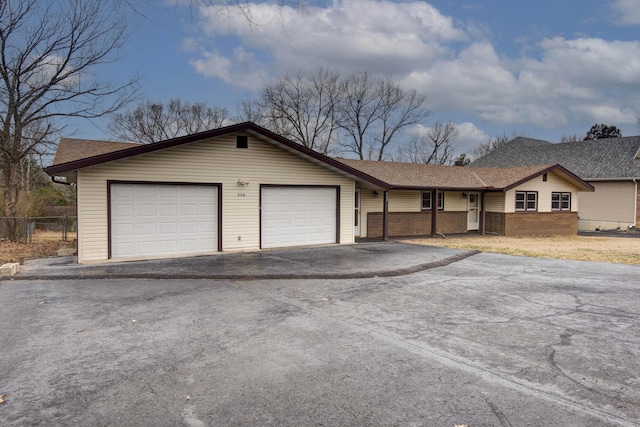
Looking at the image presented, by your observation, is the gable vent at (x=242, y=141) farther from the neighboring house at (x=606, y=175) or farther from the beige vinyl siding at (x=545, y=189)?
the neighboring house at (x=606, y=175)

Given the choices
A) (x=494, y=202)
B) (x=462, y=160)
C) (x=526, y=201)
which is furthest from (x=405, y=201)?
(x=462, y=160)

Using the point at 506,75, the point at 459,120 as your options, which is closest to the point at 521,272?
the point at 506,75

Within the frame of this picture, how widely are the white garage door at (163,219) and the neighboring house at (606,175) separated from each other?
2678cm

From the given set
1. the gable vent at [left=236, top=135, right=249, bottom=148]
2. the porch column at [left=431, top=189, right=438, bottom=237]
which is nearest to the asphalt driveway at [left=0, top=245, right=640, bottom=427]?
the gable vent at [left=236, top=135, right=249, bottom=148]

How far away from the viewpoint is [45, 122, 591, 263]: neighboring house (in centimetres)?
1176

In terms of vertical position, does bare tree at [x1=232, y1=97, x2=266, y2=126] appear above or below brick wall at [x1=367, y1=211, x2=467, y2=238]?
above

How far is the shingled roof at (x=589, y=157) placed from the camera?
28.1 metres

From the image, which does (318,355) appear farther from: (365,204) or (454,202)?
(454,202)

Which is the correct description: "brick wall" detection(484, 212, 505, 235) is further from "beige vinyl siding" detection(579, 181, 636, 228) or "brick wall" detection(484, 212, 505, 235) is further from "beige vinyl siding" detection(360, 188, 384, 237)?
"beige vinyl siding" detection(579, 181, 636, 228)

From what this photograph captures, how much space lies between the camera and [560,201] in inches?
959

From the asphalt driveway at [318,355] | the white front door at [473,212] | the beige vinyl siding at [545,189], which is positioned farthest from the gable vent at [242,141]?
the beige vinyl siding at [545,189]

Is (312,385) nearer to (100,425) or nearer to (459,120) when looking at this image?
(100,425)

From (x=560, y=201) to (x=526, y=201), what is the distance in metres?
2.99

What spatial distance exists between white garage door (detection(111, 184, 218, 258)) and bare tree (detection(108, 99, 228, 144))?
27.9 meters
